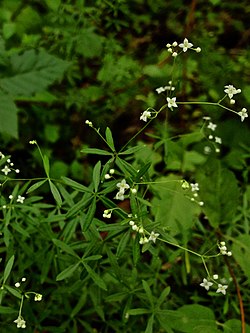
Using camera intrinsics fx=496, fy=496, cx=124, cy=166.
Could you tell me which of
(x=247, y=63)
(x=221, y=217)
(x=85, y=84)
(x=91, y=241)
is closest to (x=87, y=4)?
(x=85, y=84)

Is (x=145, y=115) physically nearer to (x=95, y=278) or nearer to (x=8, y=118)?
(x=95, y=278)

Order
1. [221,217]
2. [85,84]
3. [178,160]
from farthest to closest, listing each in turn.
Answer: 1. [85,84]
2. [178,160]
3. [221,217]

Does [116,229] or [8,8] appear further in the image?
[8,8]

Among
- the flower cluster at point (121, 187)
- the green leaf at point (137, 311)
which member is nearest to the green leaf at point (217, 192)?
the green leaf at point (137, 311)

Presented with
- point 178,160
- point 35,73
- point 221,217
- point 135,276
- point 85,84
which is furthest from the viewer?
point 85,84

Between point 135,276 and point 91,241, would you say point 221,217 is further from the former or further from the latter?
point 91,241

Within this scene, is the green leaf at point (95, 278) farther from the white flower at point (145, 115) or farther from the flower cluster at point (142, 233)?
the white flower at point (145, 115)
